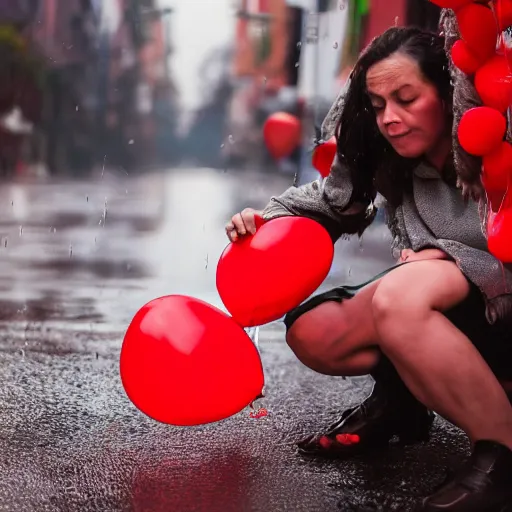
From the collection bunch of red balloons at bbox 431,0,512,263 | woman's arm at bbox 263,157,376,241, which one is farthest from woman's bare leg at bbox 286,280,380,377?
bunch of red balloons at bbox 431,0,512,263

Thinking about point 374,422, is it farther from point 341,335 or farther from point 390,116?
point 390,116

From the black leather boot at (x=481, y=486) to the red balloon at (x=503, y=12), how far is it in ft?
2.73

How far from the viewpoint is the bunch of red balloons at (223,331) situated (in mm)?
1938

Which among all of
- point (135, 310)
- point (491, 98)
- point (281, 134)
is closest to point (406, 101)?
point (491, 98)

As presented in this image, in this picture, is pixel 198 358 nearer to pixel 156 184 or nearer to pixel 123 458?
pixel 123 458

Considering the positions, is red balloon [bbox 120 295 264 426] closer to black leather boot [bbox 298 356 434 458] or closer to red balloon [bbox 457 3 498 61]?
black leather boot [bbox 298 356 434 458]

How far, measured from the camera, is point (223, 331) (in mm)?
1973

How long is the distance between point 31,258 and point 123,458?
162 inches

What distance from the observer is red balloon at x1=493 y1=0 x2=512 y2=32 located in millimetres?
1682

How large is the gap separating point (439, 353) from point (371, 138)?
0.63m

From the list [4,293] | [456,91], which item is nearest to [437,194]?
[456,91]

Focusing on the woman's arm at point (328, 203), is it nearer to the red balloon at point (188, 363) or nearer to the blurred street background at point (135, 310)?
the blurred street background at point (135, 310)

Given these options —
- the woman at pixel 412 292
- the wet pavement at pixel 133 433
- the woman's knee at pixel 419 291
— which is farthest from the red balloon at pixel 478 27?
the wet pavement at pixel 133 433

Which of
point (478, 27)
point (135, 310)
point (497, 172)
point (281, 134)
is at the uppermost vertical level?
point (478, 27)
